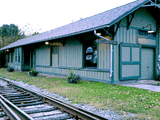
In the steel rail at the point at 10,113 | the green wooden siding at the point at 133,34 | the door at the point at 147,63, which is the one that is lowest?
the steel rail at the point at 10,113

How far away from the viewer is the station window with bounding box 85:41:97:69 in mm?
9956

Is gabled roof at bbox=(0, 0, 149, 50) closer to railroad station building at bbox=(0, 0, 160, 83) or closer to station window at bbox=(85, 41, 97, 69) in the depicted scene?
Result: railroad station building at bbox=(0, 0, 160, 83)

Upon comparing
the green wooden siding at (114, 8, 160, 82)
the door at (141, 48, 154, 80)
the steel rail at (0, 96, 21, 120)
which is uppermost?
the green wooden siding at (114, 8, 160, 82)

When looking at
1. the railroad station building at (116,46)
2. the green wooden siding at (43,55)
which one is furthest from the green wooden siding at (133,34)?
the green wooden siding at (43,55)

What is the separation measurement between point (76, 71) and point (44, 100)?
610 centimetres

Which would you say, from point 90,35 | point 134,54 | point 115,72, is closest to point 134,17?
point 134,54

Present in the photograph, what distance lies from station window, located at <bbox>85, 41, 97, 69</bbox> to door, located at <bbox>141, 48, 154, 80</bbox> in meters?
3.15

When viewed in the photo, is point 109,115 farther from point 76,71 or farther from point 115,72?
point 76,71

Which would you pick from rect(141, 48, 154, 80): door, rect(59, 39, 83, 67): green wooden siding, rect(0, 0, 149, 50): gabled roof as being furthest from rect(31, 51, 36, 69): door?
rect(141, 48, 154, 80): door

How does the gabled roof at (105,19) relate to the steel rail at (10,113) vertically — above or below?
above

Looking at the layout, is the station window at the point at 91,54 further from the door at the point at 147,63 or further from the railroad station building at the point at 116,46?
the door at the point at 147,63

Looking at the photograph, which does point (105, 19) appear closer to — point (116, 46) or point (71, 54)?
point (116, 46)

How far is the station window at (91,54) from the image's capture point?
9956mm

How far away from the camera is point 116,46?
8.77 m
